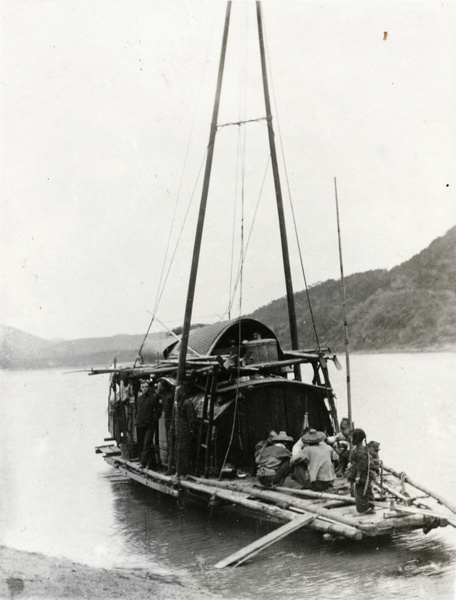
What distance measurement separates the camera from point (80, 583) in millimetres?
9242

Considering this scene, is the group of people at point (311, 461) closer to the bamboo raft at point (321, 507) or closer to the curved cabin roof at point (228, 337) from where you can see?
the bamboo raft at point (321, 507)

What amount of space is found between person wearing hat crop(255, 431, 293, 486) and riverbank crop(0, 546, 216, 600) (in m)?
2.49

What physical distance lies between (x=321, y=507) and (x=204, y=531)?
388cm

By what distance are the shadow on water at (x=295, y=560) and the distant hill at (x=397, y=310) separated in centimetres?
5621

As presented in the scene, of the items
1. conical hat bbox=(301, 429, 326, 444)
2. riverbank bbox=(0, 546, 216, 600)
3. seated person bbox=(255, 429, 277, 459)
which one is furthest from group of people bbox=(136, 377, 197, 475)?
riverbank bbox=(0, 546, 216, 600)

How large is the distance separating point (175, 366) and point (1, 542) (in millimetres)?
5711

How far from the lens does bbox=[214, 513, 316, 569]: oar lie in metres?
9.84

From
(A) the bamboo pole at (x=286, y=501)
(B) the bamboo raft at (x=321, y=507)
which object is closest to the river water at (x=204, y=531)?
(B) the bamboo raft at (x=321, y=507)

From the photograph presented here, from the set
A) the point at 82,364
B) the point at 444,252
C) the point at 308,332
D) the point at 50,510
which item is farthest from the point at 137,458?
the point at 82,364

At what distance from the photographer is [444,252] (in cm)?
7544

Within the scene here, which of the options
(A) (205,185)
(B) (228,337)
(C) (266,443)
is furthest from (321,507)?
(A) (205,185)

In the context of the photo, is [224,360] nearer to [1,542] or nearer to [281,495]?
[281,495]

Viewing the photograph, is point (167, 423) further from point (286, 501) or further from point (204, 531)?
point (286, 501)

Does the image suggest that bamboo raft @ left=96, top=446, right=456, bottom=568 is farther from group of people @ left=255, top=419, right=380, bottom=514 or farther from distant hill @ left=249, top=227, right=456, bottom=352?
distant hill @ left=249, top=227, right=456, bottom=352
